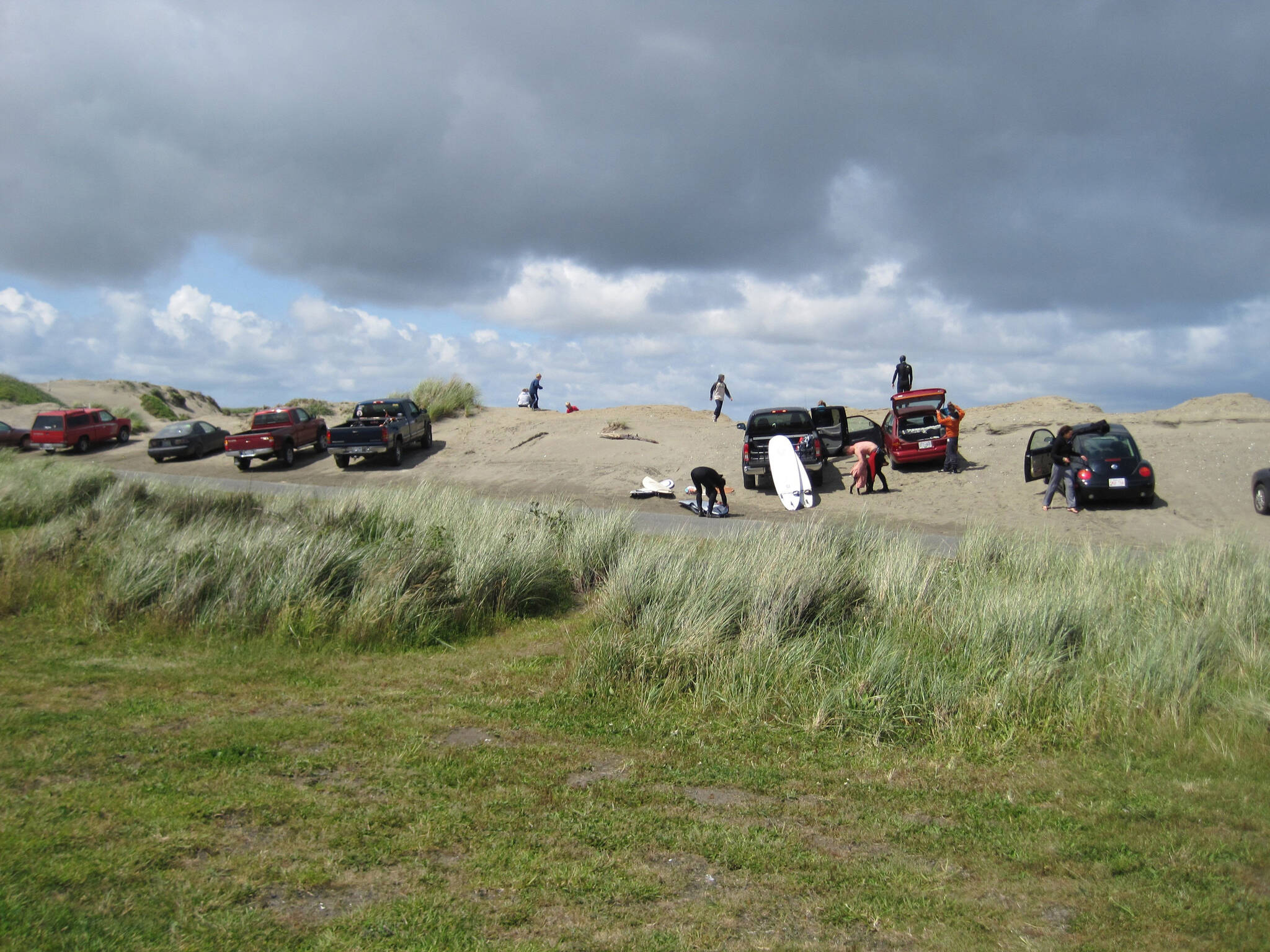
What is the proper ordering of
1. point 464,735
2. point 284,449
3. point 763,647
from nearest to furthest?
point 464,735 → point 763,647 → point 284,449

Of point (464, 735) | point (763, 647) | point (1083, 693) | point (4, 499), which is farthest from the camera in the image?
point (4, 499)

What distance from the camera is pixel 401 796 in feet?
16.7

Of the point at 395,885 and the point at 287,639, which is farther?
the point at 287,639

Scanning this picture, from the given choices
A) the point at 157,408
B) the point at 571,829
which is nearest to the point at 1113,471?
the point at 571,829

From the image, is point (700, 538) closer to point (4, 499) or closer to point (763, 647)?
point (763, 647)

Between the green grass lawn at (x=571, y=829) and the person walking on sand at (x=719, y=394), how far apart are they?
29335 mm

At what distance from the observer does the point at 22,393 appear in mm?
53844

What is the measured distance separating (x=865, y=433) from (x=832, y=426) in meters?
1.59

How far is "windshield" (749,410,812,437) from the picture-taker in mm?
23938

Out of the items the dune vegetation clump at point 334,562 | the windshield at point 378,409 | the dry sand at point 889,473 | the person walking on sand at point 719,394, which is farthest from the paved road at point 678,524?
the person walking on sand at point 719,394

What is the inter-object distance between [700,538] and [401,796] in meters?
8.84

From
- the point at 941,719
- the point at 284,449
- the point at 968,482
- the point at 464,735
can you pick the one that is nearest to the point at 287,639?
the point at 464,735

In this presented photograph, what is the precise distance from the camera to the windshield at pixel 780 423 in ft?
78.5

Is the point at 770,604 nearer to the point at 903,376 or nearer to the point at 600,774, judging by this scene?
the point at 600,774
